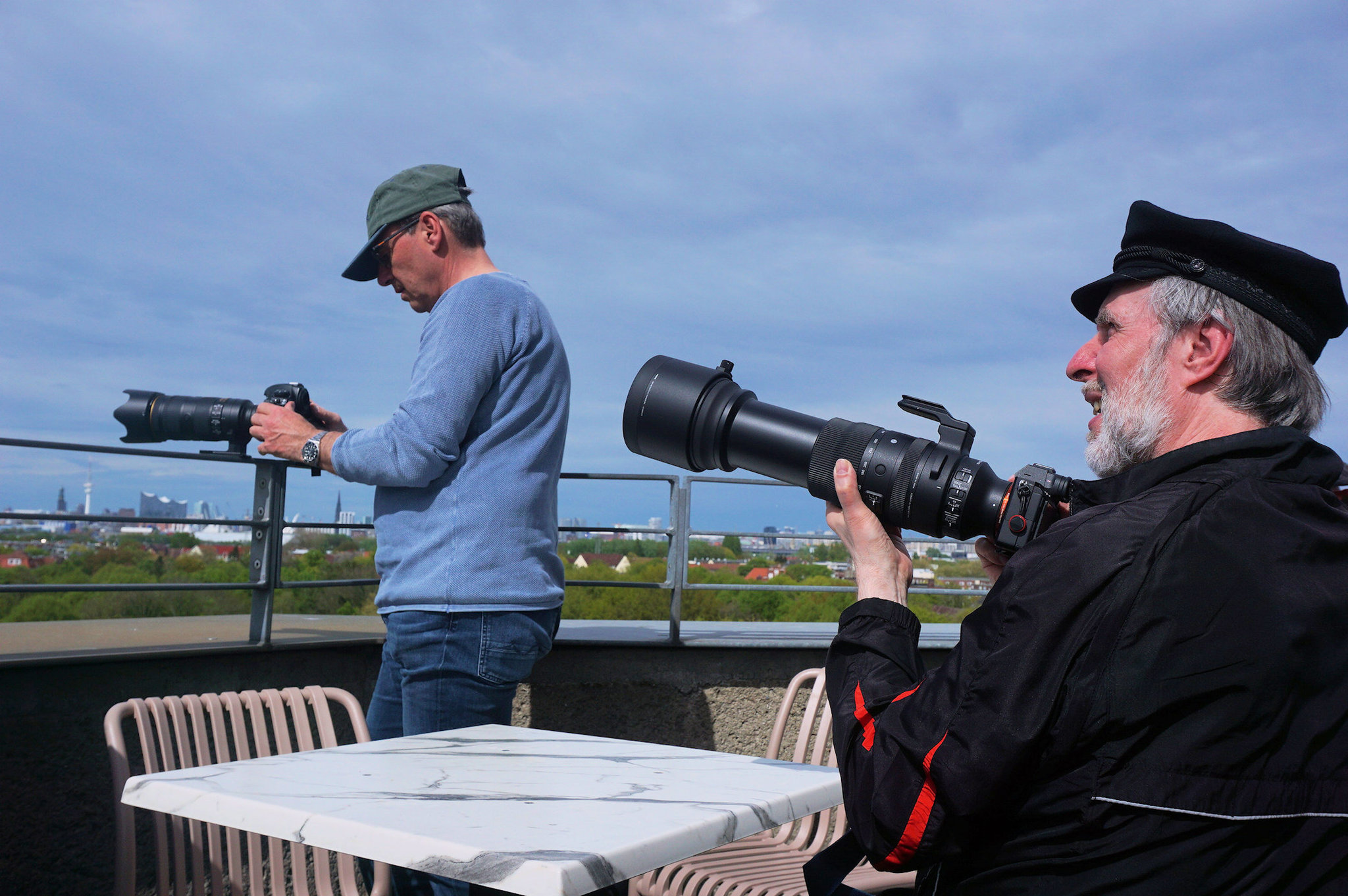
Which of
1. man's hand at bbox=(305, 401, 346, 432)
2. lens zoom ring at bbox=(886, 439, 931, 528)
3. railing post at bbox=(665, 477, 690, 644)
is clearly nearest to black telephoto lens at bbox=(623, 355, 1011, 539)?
lens zoom ring at bbox=(886, 439, 931, 528)

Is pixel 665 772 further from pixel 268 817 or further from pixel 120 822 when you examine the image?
pixel 120 822

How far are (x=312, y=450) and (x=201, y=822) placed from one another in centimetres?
81

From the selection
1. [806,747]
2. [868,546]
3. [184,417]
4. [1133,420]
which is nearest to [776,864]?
[806,747]

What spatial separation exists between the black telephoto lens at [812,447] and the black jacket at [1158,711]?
35 centimetres

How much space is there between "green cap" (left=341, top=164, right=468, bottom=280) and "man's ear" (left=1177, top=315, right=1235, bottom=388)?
1.61m

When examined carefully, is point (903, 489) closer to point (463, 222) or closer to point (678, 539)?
point (463, 222)

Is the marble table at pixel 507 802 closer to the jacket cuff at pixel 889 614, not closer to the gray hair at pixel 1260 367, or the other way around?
the jacket cuff at pixel 889 614

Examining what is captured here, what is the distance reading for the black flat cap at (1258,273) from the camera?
116 cm

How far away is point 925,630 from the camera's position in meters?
4.39

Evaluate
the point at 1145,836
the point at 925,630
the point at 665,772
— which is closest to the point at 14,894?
the point at 665,772

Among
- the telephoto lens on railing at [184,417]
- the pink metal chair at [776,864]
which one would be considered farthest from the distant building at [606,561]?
the telephoto lens on railing at [184,417]

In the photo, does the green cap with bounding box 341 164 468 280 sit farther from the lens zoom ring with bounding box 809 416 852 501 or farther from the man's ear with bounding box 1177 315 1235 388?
the man's ear with bounding box 1177 315 1235 388

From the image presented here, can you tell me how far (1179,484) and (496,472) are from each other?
4.42 ft

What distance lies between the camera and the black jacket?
0.99 meters
